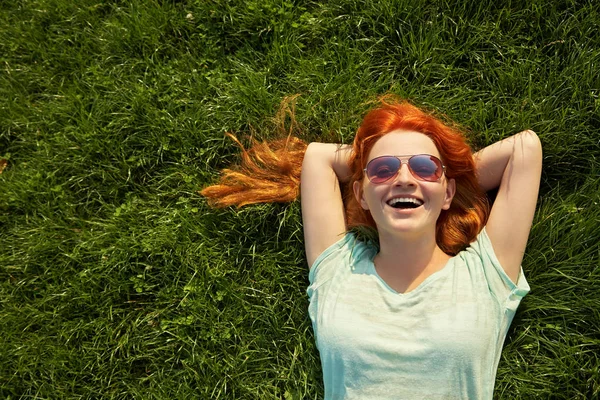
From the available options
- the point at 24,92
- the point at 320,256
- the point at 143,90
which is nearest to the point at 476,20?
the point at 320,256

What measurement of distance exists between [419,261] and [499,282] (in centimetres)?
49

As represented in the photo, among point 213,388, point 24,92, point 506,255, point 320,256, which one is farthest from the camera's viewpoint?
point 24,92

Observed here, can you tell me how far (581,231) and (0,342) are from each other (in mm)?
4429

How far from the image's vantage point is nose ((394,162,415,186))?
325 centimetres

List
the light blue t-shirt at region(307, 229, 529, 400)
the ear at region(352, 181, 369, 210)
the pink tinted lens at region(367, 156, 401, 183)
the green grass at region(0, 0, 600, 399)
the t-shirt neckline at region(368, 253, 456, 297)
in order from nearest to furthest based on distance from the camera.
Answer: the light blue t-shirt at region(307, 229, 529, 400), the pink tinted lens at region(367, 156, 401, 183), the t-shirt neckline at region(368, 253, 456, 297), the ear at region(352, 181, 369, 210), the green grass at region(0, 0, 600, 399)

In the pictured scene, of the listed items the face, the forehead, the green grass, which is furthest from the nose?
the green grass

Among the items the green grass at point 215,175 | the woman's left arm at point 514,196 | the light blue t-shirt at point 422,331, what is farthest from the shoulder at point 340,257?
the woman's left arm at point 514,196

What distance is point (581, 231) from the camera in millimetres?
3766

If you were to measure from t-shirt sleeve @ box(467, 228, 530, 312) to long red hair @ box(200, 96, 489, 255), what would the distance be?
0.92 feet

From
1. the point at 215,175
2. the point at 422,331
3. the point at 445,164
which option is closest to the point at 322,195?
the point at 445,164

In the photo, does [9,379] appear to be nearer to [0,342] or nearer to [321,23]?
[0,342]

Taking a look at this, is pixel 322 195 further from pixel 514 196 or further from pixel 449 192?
pixel 514 196

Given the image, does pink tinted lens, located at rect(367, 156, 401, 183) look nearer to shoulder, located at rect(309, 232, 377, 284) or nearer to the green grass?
shoulder, located at rect(309, 232, 377, 284)

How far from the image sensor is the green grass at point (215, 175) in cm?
388
